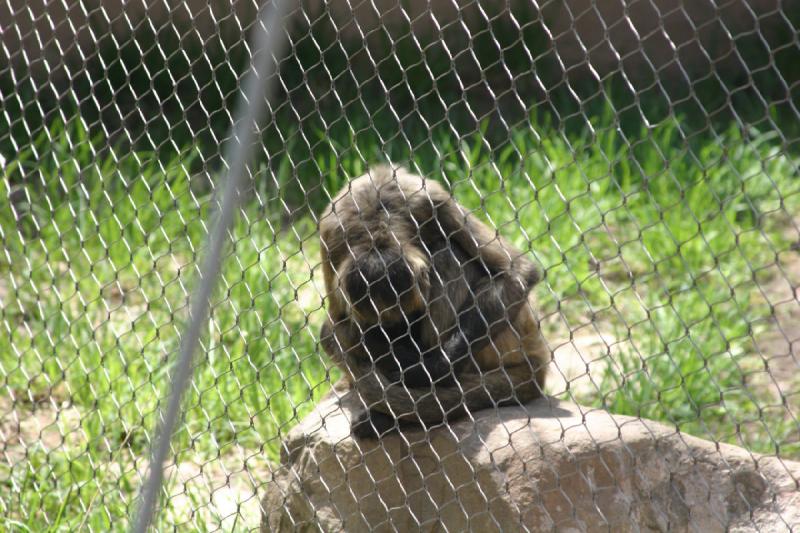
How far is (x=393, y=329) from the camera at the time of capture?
3.58m

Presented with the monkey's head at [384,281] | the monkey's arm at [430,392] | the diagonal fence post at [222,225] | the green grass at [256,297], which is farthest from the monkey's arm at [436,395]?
the diagonal fence post at [222,225]

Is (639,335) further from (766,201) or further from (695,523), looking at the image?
(695,523)

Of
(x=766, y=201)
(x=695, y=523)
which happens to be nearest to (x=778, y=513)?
(x=695, y=523)

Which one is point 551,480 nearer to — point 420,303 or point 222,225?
point 420,303

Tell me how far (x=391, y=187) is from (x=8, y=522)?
162 cm

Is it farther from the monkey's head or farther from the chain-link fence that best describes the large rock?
the monkey's head

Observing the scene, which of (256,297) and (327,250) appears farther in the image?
(256,297)

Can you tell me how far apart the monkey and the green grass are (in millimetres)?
171

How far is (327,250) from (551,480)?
3.08 feet

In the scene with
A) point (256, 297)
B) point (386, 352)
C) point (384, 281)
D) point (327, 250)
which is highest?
point (256, 297)

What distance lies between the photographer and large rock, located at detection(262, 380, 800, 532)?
2861mm

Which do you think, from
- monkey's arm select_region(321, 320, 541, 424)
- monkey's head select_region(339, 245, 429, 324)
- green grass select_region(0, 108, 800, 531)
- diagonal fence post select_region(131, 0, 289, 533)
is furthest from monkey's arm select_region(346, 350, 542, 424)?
diagonal fence post select_region(131, 0, 289, 533)

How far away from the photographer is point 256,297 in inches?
163

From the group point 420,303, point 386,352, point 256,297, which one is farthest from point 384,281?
point 256,297
